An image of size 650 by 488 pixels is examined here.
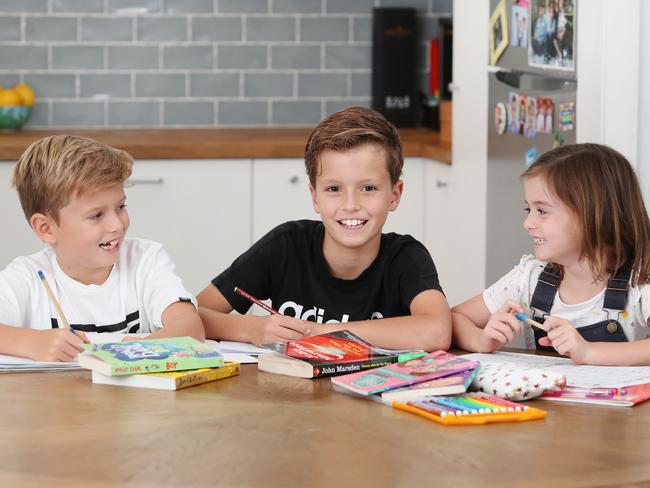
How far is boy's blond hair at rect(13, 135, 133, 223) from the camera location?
1998 millimetres

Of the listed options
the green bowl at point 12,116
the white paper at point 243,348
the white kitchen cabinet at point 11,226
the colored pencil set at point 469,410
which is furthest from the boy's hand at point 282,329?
the green bowl at point 12,116

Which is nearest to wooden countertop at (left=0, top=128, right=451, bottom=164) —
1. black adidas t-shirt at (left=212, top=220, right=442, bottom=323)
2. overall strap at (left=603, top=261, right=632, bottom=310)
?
black adidas t-shirt at (left=212, top=220, right=442, bottom=323)

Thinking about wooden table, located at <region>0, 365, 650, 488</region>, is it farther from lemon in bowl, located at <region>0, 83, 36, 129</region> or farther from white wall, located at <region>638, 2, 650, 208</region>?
lemon in bowl, located at <region>0, 83, 36, 129</region>

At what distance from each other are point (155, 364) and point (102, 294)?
22.9 inches

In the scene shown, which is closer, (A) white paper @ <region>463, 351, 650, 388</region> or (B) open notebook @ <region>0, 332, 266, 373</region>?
(A) white paper @ <region>463, 351, 650, 388</region>

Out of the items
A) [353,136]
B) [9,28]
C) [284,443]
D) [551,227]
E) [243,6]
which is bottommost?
[284,443]

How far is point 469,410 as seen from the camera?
1337 mm

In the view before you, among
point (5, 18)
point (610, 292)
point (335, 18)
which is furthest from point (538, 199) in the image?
point (5, 18)

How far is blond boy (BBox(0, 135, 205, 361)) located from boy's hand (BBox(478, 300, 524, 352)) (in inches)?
19.5

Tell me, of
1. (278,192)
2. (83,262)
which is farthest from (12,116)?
(83,262)

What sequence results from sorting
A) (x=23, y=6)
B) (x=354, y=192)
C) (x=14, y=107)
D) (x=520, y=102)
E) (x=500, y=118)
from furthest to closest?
(x=23, y=6)
(x=14, y=107)
(x=500, y=118)
(x=520, y=102)
(x=354, y=192)

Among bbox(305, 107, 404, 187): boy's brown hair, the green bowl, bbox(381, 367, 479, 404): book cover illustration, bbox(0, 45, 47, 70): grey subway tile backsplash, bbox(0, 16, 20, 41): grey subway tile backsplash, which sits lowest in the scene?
bbox(381, 367, 479, 404): book cover illustration

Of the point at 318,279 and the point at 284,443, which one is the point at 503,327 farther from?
the point at 284,443

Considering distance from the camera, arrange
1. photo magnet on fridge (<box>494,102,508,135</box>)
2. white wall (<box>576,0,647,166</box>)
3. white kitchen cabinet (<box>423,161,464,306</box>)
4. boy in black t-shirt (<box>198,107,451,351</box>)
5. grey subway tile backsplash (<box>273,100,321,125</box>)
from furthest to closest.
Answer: grey subway tile backsplash (<box>273,100,321,125</box>), white kitchen cabinet (<box>423,161,464,306</box>), photo magnet on fridge (<box>494,102,508,135</box>), white wall (<box>576,0,647,166</box>), boy in black t-shirt (<box>198,107,451,351</box>)
